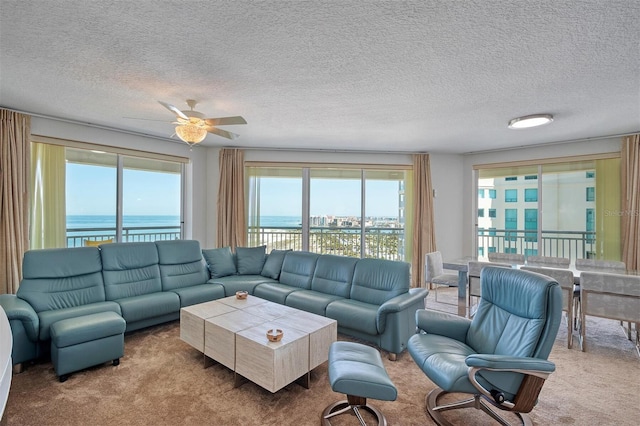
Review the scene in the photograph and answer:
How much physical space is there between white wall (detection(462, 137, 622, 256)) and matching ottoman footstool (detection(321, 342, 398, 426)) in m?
4.52

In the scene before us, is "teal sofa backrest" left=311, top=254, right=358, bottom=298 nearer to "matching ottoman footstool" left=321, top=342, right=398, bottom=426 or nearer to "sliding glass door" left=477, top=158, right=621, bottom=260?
"matching ottoman footstool" left=321, top=342, right=398, bottom=426

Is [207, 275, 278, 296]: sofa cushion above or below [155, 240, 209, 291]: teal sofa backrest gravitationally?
below

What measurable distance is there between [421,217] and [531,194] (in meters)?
1.86

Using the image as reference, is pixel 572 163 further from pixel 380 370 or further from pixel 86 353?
pixel 86 353

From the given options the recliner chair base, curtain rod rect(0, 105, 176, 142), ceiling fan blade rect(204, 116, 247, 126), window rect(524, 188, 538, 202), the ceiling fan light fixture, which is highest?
curtain rod rect(0, 105, 176, 142)

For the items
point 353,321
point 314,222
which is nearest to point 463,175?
point 314,222

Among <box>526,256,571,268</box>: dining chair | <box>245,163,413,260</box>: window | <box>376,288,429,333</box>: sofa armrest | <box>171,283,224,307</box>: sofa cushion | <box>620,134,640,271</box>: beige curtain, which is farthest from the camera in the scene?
<box>245,163,413,260</box>: window

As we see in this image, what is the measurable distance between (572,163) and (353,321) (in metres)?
4.50

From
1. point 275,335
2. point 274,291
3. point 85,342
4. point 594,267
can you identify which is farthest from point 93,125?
point 594,267

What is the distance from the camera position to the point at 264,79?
8.71ft

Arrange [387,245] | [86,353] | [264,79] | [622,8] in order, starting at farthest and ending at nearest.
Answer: [387,245]
[264,79]
[86,353]
[622,8]

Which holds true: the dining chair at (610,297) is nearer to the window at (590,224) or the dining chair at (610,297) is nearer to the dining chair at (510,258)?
the dining chair at (510,258)

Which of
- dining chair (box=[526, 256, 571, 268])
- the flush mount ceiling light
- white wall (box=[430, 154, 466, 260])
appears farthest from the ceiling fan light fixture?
white wall (box=[430, 154, 466, 260])

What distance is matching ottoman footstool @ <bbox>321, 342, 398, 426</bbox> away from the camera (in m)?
1.70
